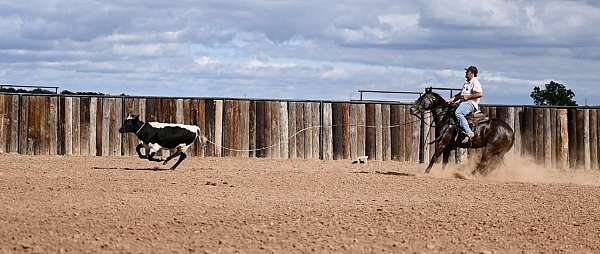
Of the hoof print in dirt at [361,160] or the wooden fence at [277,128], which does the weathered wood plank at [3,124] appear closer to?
the wooden fence at [277,128]

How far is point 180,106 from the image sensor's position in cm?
2727

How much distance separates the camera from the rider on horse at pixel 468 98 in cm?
2084

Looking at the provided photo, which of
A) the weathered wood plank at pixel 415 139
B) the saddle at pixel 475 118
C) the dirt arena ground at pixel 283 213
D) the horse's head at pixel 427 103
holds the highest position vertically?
the horse's head at pixel 427 103

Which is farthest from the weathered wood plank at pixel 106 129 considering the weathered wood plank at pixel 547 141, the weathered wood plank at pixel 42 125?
the weathered wood plank at pixel 547 141

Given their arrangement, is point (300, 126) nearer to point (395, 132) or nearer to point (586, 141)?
point (395, 132)

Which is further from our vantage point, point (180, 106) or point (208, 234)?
point (180, 106)

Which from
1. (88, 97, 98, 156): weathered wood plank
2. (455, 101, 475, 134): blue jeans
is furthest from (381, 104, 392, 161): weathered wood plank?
(88, 97, 98, 156): weathered wood plank

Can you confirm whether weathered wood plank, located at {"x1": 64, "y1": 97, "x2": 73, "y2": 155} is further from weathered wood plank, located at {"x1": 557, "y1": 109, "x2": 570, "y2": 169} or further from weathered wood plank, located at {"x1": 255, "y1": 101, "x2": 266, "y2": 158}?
weathered wood plank, located at {"x1": 557, "y1": 109, "x2": 570, "y2": 169}

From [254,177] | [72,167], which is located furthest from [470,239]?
[72,167]

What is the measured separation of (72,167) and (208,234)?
31.5 ft

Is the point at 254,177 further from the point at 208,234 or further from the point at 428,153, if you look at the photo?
the point at 428,153

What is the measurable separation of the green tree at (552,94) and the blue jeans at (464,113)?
73.1ft

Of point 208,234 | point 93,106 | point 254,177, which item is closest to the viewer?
point 208,234

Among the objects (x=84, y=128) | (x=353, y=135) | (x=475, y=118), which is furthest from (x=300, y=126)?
(x=475, y=118)
